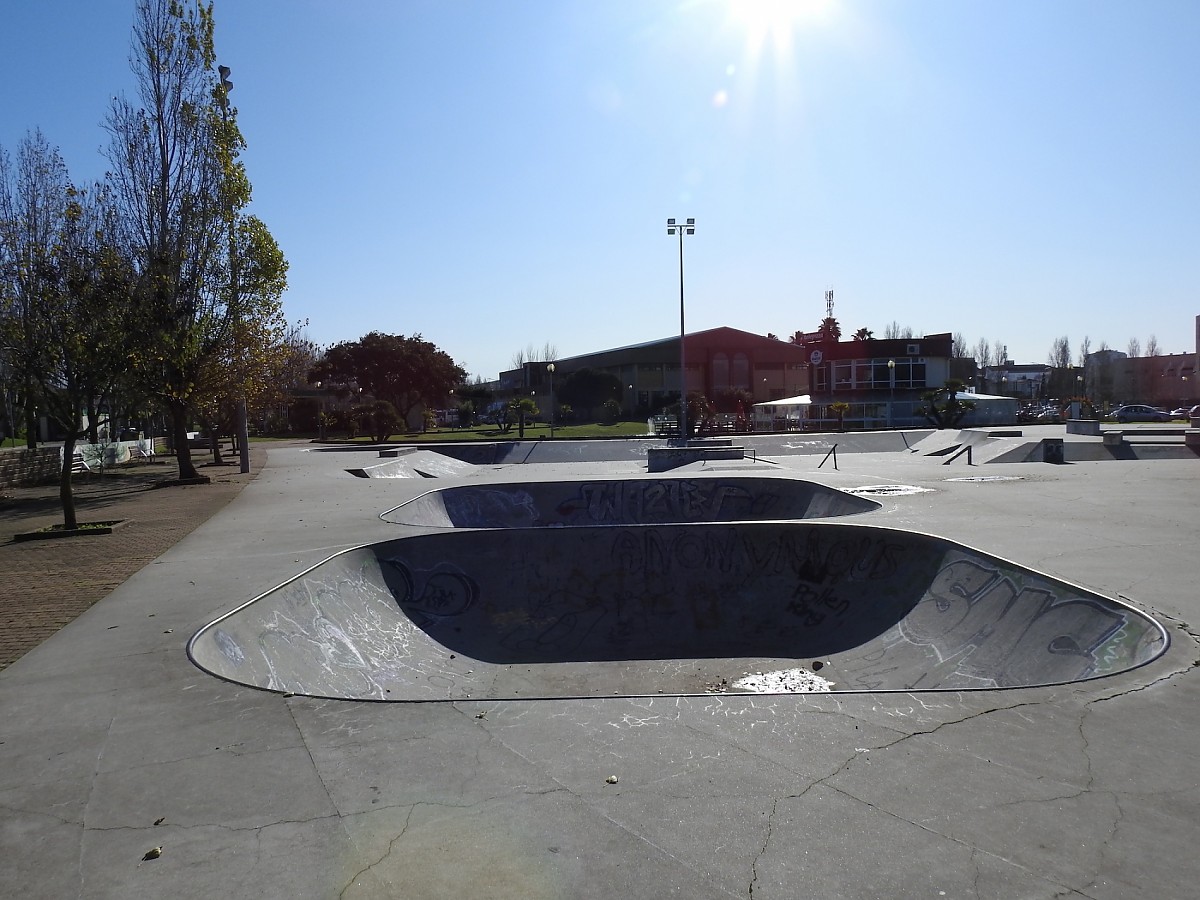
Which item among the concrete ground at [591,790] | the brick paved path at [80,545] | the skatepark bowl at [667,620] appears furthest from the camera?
the brick paved path at [80,545]

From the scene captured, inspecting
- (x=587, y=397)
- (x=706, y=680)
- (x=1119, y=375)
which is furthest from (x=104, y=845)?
(x=1119, y=375)

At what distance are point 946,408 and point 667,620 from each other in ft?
138

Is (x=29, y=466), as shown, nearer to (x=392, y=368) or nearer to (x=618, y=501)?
(x=618, y=501)

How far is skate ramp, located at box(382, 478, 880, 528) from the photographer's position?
1692cm

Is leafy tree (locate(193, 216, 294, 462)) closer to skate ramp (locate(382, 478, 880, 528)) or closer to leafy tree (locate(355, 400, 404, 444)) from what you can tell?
skate ramp (locate(382, 478, 880, 528))

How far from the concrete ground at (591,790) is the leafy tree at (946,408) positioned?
142 feet

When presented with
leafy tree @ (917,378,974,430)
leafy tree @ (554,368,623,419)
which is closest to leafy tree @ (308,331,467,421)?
leafy tree @ (554,368,623,419)

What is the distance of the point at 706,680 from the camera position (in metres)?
7.84

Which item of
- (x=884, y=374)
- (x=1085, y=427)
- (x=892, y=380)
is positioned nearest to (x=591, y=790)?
(x=1085, y=427)

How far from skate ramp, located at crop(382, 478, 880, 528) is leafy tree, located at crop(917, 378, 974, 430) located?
3245 centimetres

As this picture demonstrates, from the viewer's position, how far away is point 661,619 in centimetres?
980

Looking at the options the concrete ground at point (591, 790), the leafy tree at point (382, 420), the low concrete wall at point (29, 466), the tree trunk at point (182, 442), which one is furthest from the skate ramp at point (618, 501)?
the leafy tree at point (382, 420)

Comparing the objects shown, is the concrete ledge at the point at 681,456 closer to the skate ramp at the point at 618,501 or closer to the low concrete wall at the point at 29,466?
the skate ramp at the point at 618,501

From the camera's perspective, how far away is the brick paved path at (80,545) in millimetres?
7617
